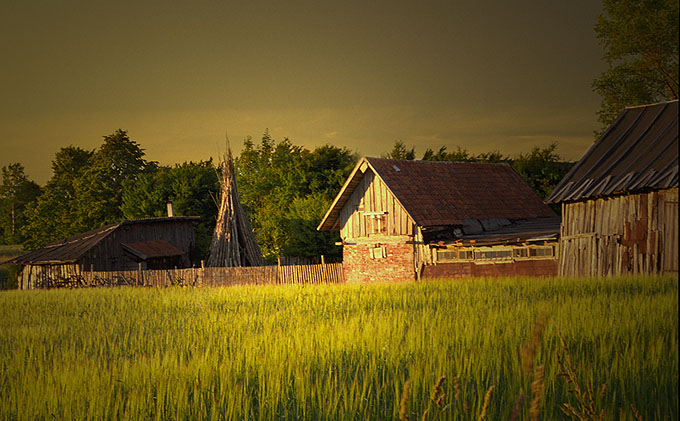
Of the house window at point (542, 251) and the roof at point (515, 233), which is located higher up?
the roof at point (515, 233)

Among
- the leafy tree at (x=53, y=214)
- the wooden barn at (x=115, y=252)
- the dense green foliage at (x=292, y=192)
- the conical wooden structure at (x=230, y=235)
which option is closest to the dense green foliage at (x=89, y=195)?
the leafy tree at (x=53, y=214)

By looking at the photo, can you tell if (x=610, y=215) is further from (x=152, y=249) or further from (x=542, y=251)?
(x=152, y=249)

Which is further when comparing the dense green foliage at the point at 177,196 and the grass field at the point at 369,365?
the dense green foliage at the point at 177,196

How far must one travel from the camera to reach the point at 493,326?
31.5ft

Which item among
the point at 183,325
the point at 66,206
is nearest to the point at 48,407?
the point at 183,325

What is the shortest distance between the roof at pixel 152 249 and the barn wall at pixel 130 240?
481mm

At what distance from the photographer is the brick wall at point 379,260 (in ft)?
108

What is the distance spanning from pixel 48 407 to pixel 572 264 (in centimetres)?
2096

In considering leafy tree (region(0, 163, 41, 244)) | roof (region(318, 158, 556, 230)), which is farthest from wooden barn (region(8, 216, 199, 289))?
leafy tree (region(0, 163, 41, 244))

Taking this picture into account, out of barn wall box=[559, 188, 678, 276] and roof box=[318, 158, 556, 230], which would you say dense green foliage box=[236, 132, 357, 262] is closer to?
roof box=[318, 158, 556, 230]

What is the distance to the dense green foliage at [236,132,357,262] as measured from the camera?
42875mm

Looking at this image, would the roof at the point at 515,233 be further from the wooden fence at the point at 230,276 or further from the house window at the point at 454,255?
the wooden fence at the point at 230,276

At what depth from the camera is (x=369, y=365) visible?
26.4ft

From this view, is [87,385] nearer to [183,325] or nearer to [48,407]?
[48,407]
